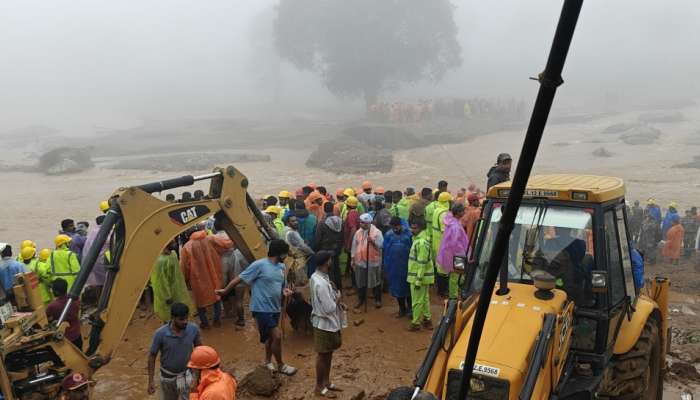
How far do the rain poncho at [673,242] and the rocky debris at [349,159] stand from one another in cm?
1603

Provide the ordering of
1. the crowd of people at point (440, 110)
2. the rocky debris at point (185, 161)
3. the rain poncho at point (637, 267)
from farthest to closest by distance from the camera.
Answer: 1. the crowd of people at point (440, 110)
2. the rocky debris at point (185, 161)
3. the rain poncho at point (637, 267)

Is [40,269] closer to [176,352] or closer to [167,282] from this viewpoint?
A: [167,282]

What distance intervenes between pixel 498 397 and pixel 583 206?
1824 mm

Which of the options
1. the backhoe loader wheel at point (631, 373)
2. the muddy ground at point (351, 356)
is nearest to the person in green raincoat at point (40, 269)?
the muddy ground at point (351, 356)

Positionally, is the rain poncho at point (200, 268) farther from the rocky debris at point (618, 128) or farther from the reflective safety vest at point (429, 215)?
the rocky debris at point (618, 128)

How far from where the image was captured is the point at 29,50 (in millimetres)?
78938

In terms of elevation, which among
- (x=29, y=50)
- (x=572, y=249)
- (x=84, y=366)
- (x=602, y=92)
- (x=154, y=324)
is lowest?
(x=154, y=324)

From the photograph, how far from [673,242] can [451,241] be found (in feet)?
23.5

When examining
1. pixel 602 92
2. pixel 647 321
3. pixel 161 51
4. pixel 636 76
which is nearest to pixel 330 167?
pixel 647 321

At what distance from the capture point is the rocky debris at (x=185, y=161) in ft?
95.8

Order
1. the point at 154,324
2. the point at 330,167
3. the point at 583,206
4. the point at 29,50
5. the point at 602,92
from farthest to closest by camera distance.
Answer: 1. the point at 29,50
2. the point at 602,92
3. the point at 330,167
4. the point at 154,324
5. the point at 583,206

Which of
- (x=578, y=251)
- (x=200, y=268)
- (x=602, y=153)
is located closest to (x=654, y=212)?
(x=578, y=251)

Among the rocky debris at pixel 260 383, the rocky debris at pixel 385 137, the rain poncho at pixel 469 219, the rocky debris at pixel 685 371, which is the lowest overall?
the rocky debris at pixel 685 371

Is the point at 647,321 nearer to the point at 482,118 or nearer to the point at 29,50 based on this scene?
the point at 482,118
